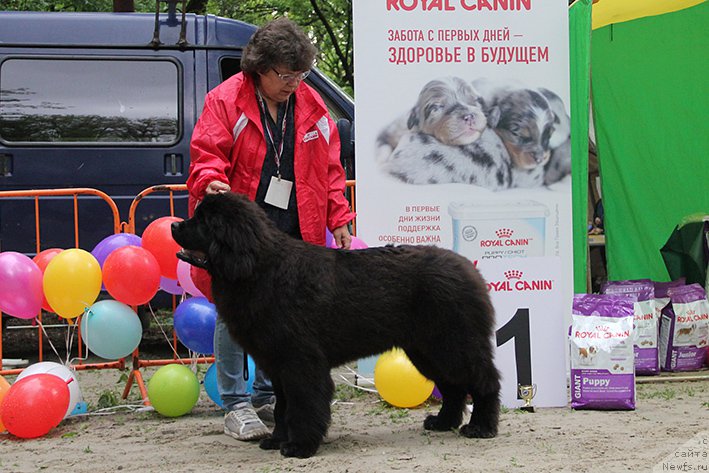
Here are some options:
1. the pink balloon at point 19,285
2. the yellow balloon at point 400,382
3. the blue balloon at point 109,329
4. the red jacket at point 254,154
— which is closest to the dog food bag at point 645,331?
the yellow balloon at point 400,382

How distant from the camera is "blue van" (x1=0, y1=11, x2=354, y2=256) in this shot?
736 cm

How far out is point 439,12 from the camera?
5.64 m

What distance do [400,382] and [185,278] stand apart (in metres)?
1.37

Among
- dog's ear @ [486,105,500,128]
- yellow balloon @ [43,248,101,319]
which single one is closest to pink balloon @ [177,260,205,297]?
yellow balloon @ [43,248,101,319]

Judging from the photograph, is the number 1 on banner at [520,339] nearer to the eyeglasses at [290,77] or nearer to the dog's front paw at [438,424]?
the dog's front paw at [438,424]

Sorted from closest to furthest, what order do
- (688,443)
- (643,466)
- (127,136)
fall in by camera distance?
(643,466), (688,443), (127,136)

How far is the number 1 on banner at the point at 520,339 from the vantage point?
5383mm

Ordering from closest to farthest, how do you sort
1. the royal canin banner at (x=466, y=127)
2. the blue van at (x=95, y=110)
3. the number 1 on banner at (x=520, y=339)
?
the number 1 on banner at (x=520, y=339) < the royal canin banner at (x=466, y=127) < the blue van at (x=95, y=110)

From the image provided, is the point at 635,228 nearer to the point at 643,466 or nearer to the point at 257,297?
the point at 643,466

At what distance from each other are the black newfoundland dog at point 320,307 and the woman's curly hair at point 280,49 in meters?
0.72

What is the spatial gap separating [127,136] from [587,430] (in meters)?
4.49

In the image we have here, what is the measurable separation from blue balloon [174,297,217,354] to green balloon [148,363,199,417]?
17 centimetres

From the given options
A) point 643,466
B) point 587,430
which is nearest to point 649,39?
point 587,430

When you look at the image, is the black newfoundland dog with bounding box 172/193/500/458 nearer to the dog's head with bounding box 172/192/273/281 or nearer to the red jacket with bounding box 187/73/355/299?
the dog's head with bounding box 172/192/273/281
